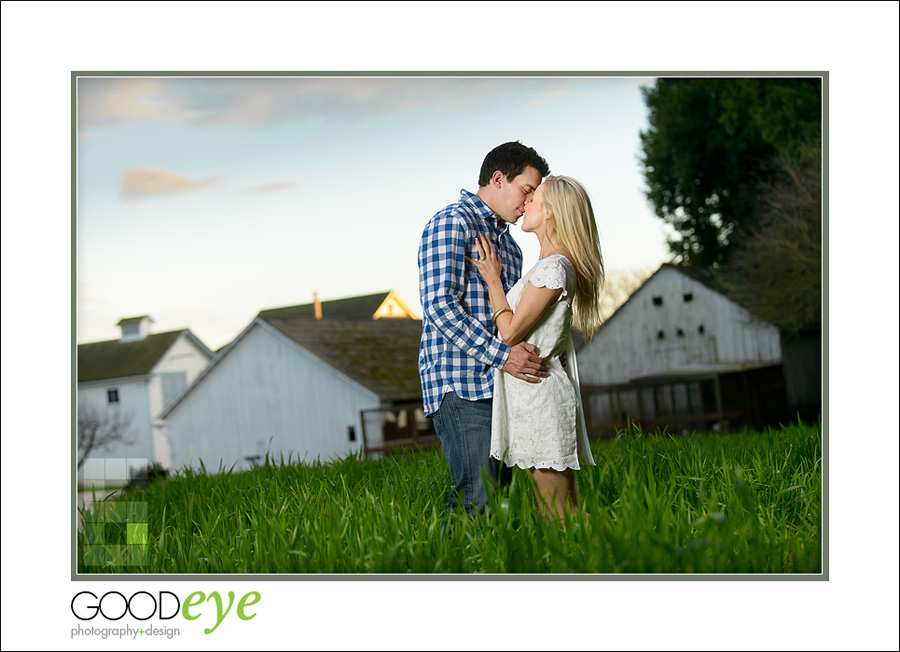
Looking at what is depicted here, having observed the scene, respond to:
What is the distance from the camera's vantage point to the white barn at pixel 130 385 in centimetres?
400

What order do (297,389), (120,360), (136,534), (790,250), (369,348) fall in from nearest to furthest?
(136,534) < (120,360) < (790,250) < (369,348) < (297,389)

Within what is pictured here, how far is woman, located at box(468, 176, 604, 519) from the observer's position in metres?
2.85

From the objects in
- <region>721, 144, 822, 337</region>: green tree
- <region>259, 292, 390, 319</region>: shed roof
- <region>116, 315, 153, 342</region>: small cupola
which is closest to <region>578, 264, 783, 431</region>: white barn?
<region>721, 144, 822, 337</region>: green tree

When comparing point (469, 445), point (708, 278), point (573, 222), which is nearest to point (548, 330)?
point (573, 222)

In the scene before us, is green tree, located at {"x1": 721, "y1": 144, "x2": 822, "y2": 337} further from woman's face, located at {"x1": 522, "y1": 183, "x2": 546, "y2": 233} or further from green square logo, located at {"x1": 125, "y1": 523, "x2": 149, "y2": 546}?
green square logo, located at {"x1": 125, "y1": 523, "x2": 149, "y2": 546}

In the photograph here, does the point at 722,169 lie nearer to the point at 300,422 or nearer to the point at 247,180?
the point at 300,422

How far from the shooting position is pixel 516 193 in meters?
3.12

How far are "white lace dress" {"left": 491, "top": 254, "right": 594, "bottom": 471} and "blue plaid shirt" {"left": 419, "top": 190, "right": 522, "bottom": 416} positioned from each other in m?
0.10

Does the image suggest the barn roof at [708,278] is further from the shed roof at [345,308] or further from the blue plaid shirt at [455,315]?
the blue plaid shirt at [455,315]

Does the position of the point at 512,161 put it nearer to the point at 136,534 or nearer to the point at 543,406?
the point at 543,406

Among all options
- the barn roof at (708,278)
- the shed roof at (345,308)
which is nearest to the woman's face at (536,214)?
the barn roof at (708,278)

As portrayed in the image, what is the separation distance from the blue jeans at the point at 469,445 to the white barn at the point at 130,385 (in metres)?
1.69

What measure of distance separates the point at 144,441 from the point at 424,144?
37.0ft

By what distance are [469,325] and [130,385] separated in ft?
26.3
